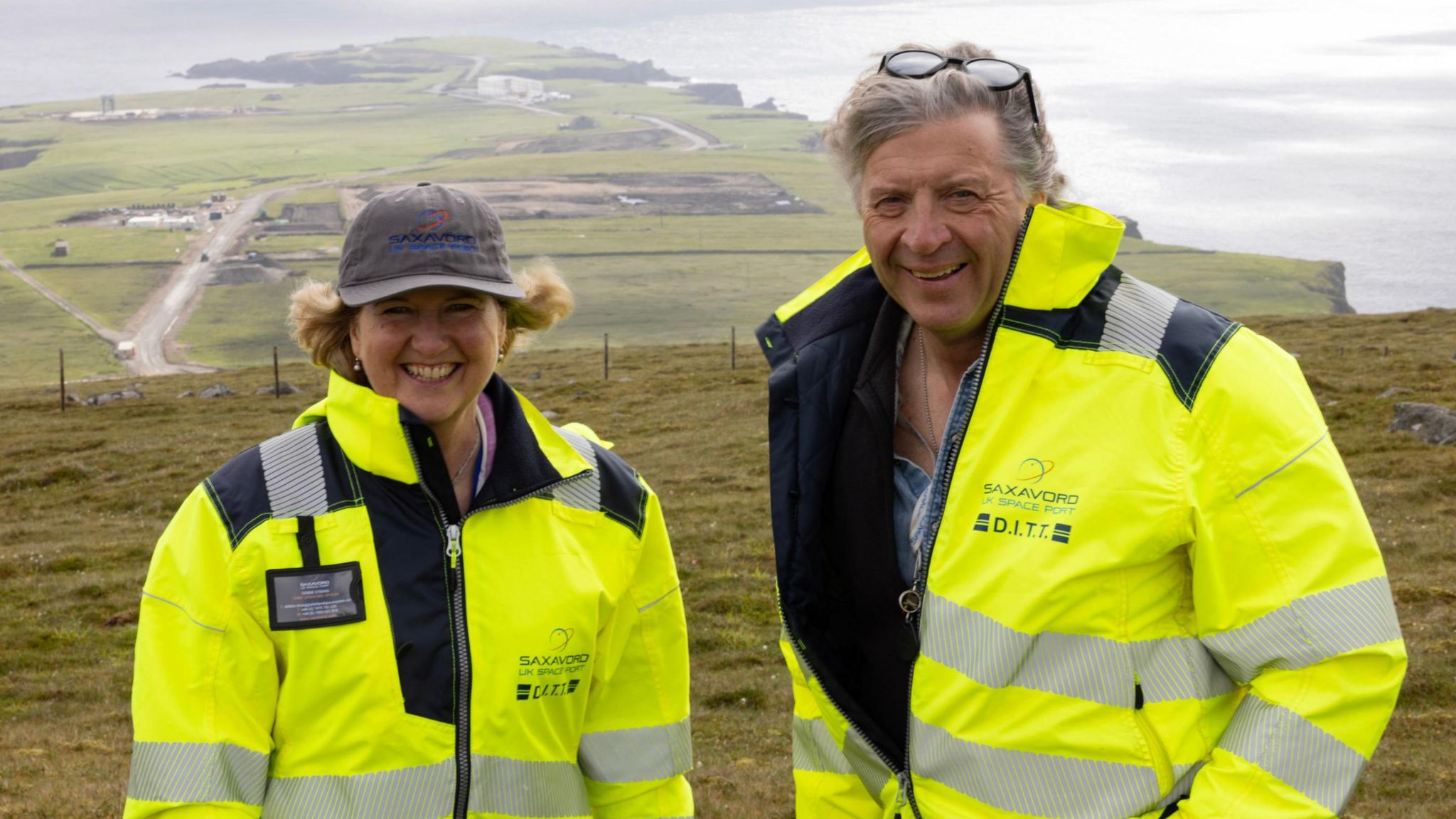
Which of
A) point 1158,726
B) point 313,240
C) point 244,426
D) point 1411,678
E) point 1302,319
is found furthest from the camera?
point 313,240

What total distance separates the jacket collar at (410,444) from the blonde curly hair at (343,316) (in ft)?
0.52

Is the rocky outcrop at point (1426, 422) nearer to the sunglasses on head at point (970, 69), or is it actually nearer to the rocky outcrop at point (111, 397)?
the sunglasses on head at point (970, 69)

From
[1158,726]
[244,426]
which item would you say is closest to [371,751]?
[1158,726]

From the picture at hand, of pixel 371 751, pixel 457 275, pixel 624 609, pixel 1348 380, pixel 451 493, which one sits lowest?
pixel 1348 380

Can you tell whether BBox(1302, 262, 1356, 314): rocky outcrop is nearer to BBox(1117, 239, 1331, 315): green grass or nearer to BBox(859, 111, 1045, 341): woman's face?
BBox(1117, 239, 1331, 315): green grass

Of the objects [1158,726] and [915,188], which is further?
[915,188]

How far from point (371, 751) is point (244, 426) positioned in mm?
38411

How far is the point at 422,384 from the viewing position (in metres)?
3.89

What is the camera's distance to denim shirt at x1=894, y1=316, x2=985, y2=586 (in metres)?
3.75

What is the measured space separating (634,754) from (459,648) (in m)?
0.80

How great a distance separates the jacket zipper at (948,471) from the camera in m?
3.71

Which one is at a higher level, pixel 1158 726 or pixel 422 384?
pixel 422 384

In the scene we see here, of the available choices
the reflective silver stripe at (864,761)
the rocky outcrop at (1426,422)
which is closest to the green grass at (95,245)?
the rocky outcrop at (1426,422)

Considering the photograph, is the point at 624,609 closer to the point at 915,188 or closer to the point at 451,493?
the point at 451,493
